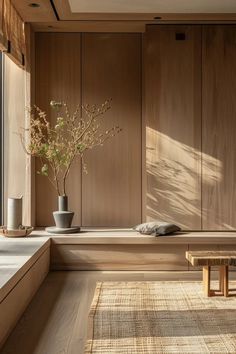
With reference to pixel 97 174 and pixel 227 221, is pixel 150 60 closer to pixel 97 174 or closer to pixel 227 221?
pixel 97 174

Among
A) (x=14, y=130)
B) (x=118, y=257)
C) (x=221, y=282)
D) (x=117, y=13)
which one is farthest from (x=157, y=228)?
(x=117, y=13)

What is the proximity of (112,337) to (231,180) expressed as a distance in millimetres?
2901

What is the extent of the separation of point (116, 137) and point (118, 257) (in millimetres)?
1495

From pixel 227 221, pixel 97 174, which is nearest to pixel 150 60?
pixel 97 174

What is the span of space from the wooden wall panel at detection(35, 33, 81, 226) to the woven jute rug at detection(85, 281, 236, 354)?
169 centimetres

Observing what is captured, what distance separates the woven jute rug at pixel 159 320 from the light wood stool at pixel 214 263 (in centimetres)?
8

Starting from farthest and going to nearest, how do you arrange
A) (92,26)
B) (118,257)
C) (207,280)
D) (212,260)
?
(92,26), (118,257), (207,280), (212,260)

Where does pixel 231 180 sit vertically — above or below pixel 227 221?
above

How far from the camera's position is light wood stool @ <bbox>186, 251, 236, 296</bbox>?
4.02 m

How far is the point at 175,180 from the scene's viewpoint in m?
5.67

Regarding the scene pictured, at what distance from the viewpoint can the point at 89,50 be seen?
603cm

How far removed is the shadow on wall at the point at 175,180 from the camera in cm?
565

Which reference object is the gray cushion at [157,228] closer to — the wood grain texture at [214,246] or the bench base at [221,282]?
the wood grain texture at [214,246]

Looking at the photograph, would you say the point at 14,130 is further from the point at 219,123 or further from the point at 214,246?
the point at 214,246
